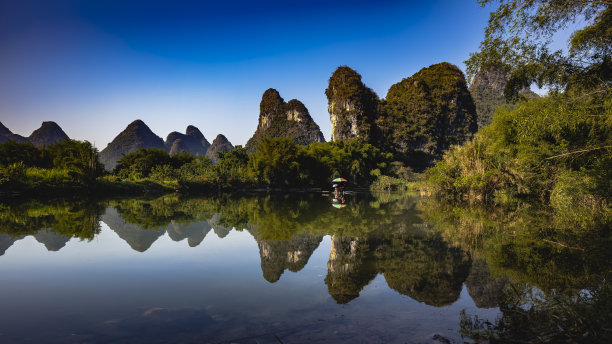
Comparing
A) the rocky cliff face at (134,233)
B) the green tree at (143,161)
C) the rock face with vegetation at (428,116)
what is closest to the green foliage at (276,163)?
the green tree at (143,161)

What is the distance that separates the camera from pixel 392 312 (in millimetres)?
3855

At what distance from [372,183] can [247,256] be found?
43.7 metres

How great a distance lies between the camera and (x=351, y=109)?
3142 inches

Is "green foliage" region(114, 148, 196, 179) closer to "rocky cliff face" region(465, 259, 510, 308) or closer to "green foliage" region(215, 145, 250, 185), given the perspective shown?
"green foliage" region(215, 145, 250, 185)

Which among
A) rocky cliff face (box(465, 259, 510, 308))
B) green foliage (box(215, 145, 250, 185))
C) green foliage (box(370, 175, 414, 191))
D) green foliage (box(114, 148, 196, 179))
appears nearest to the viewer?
rocky cliff face (box(465, 259, 510, 308))

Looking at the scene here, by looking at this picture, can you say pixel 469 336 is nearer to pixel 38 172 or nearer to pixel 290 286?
pixel 290 286

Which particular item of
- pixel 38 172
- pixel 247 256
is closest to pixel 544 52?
pixel 247 256

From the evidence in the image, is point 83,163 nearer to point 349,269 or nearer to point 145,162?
point 145,162

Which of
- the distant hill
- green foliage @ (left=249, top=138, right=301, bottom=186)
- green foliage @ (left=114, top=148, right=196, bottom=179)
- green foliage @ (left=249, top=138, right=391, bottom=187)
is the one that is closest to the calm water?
green foliage @ (left=249, top=138, right=301, bottom=186)

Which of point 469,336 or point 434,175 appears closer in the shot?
point 469,336

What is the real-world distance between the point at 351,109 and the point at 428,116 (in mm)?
20229

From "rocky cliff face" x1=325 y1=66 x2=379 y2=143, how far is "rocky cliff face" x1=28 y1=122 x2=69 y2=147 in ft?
381

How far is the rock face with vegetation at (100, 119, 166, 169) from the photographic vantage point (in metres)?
159

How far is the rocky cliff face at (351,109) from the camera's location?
78.4m
